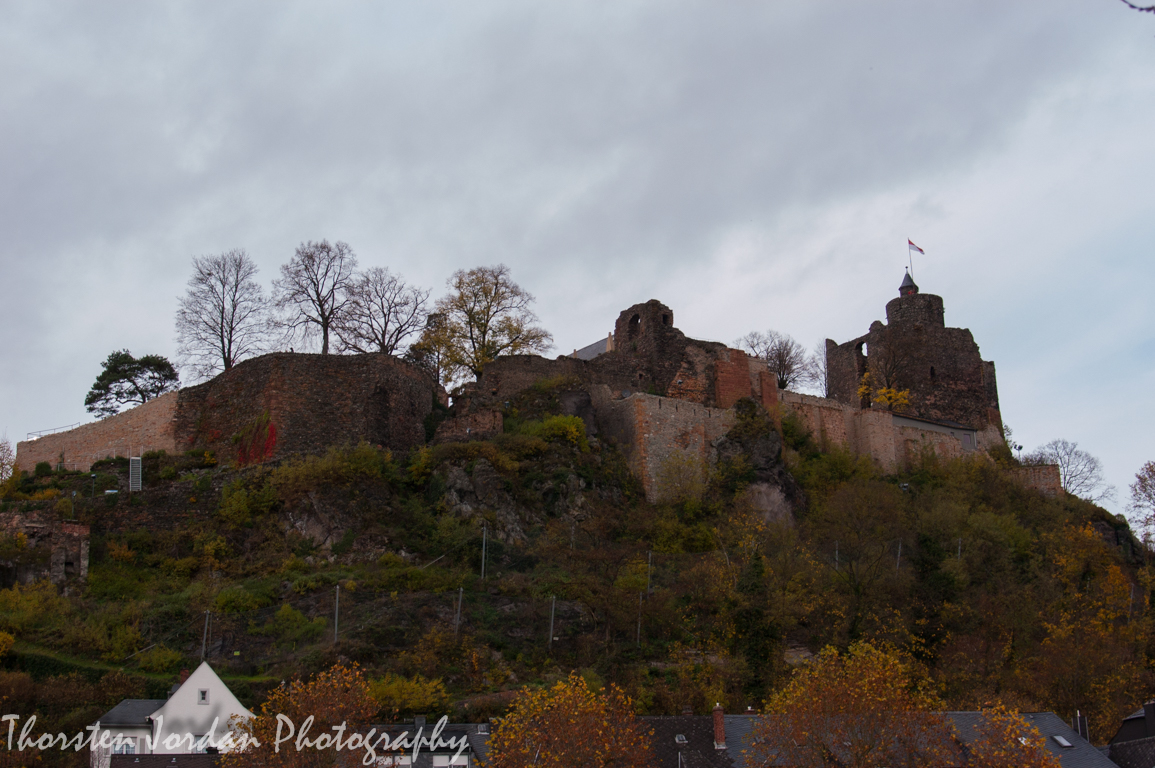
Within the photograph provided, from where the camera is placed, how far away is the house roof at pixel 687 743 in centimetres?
2266

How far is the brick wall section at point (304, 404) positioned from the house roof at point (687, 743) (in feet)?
50.5

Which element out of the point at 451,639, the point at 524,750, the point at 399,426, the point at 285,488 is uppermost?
the point at 399,426

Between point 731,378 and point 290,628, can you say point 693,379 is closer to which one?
point 731,378

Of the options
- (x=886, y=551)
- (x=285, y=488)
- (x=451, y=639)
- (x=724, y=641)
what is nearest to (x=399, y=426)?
(x=285, y=488)

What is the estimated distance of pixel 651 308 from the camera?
4412cm

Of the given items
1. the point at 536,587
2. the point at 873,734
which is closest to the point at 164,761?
the point at 536,587

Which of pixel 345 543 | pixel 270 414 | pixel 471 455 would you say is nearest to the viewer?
pixel 345 543

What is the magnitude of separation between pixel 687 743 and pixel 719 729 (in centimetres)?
76

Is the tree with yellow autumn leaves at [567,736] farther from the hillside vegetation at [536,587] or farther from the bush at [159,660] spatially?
the bush at [159,660]

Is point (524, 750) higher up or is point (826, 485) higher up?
point (826, 485)

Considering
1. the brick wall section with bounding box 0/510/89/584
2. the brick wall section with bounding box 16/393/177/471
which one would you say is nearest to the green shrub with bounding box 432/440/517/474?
the brick wall section with bounding box 16/393/177/471

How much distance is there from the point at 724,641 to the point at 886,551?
7.59 metres

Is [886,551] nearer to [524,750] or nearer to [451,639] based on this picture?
[451,639]

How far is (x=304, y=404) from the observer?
116 ft
